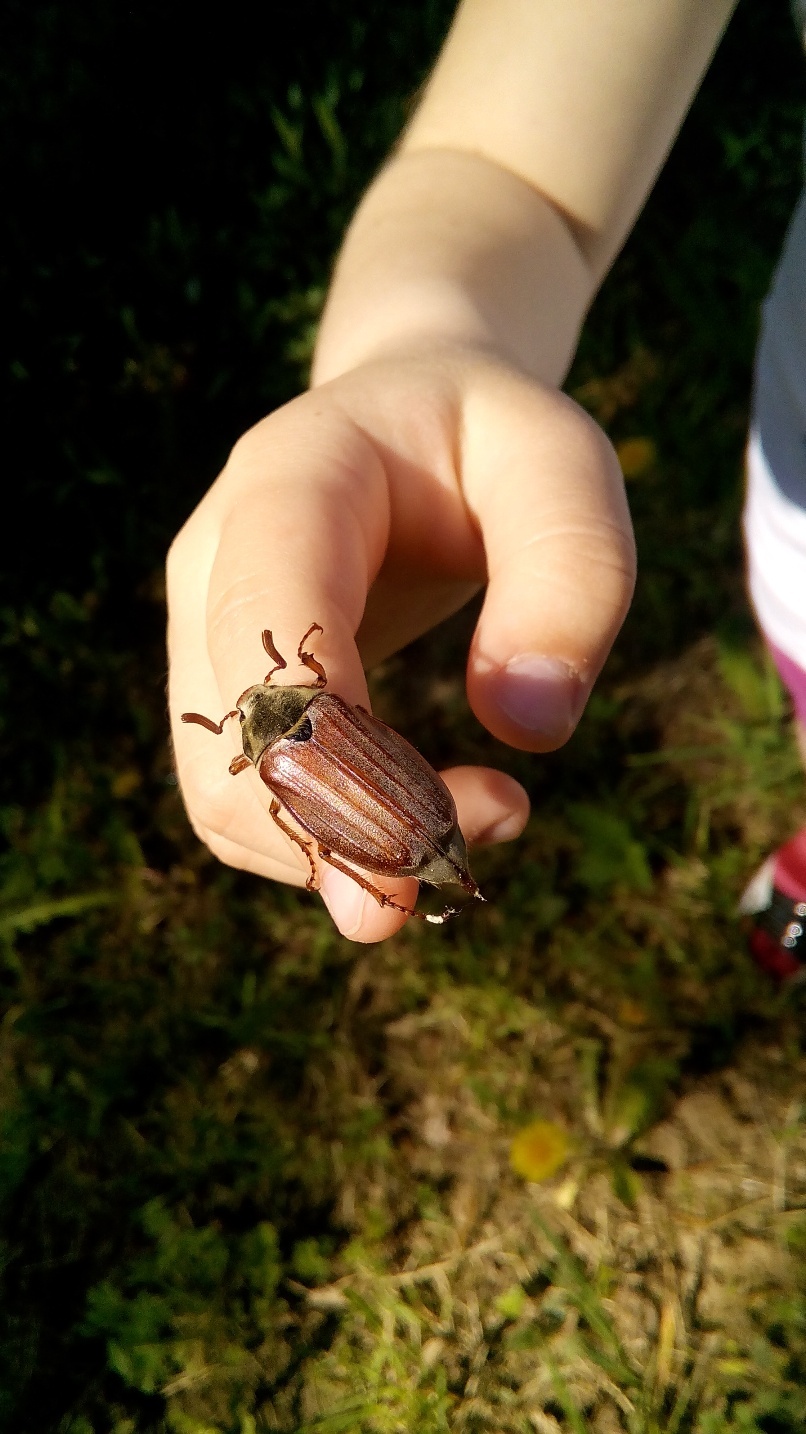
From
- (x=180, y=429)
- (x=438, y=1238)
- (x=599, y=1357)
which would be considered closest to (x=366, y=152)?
(x=180, y=429)

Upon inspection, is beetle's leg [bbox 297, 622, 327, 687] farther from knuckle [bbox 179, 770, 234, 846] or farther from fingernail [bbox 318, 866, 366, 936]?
knuckle [bbox 179, 770, 234, 846]

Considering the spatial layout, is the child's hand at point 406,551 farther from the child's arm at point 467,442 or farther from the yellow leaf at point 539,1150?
the yellow leaf at point 539,1150

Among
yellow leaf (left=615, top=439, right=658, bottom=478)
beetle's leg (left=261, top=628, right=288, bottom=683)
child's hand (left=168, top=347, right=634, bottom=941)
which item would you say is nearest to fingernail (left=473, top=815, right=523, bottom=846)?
child's hand (left=168, top=347, right=634, bottom=941)

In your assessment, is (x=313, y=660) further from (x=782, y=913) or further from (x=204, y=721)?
(x=782, y=913)

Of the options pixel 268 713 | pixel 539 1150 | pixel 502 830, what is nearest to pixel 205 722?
pixel 268 713

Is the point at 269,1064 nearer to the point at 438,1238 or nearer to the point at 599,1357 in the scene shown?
the point at 438,1238
